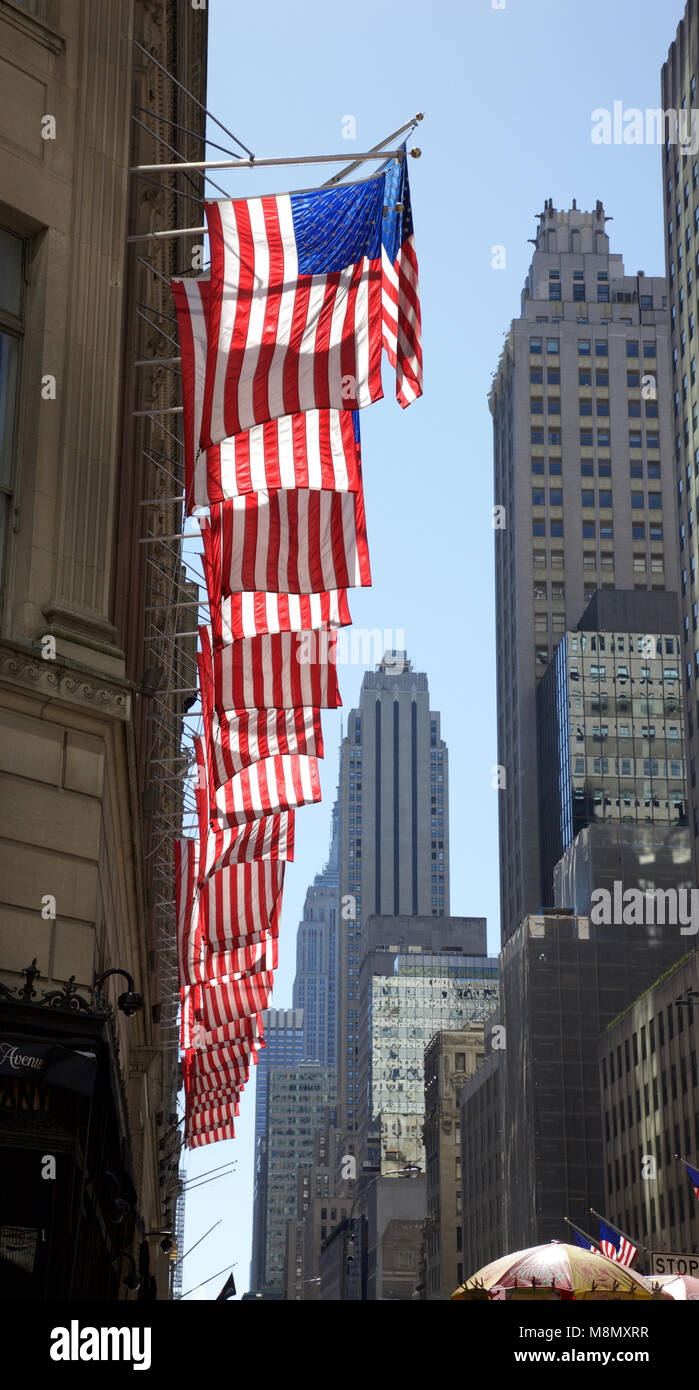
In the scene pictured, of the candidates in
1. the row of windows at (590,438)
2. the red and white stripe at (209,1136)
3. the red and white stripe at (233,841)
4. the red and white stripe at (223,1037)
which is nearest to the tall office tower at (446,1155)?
the row of windows at (590,438)

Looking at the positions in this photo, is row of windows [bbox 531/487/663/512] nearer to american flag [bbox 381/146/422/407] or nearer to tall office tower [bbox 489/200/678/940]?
tall office tower [bbox 489/200/678/940]

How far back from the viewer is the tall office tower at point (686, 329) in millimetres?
91188

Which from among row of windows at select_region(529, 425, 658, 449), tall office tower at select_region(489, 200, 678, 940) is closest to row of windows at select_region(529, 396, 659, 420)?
tall office tower at select_region(489, 200, 678, 940)

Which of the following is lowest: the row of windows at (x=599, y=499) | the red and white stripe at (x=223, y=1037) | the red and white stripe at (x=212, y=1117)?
the red and white stripe at (x=212, y=1117)

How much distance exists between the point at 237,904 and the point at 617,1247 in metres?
Result: 11.3

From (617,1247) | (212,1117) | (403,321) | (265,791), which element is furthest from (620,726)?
(403,321)

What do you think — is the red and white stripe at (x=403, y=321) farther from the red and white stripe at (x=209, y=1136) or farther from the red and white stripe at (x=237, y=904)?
the red and white stripe at (x=209, y=1136)

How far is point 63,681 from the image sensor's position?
15.5 meters

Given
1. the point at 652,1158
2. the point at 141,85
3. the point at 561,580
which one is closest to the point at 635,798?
the point at 561,580

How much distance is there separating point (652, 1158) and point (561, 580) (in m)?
87.1

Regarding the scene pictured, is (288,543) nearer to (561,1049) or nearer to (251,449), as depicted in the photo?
(251,449)

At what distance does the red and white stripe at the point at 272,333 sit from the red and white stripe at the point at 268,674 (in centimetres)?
573

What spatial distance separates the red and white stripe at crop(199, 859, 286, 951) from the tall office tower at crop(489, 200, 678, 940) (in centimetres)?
13134

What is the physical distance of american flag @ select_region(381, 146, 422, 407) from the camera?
17.6m
